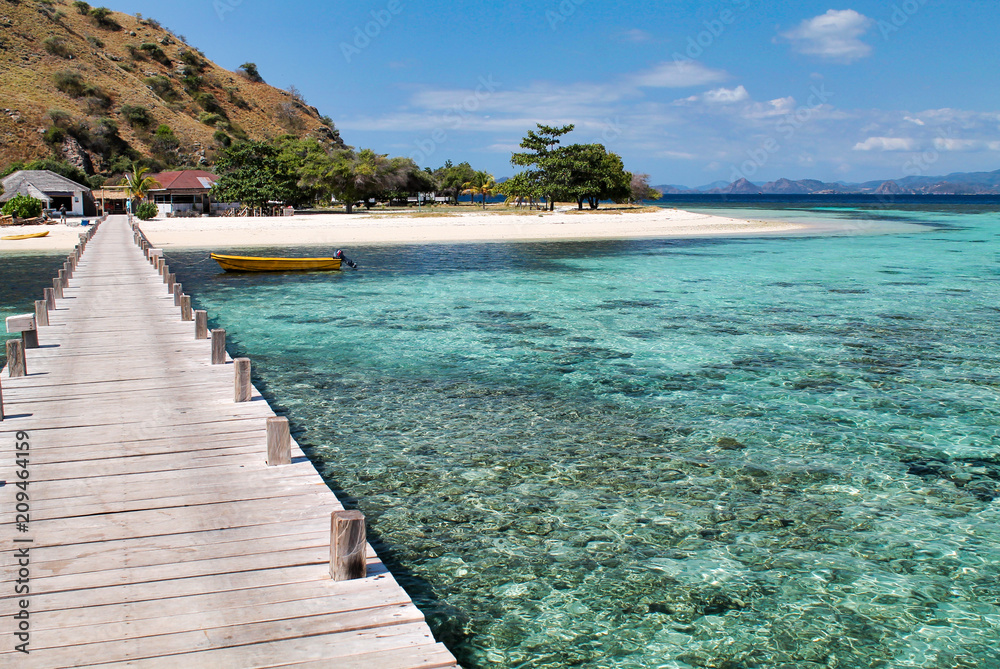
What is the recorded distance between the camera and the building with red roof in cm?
7406

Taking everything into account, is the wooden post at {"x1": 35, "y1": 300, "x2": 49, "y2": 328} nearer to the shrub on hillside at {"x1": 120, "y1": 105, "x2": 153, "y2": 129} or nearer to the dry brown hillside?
the dry brown hillside

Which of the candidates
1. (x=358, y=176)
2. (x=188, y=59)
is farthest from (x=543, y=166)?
(x=188, y=59)

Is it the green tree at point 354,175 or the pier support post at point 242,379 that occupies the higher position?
the green tree at point 354,175

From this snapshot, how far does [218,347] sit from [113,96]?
121266 mm

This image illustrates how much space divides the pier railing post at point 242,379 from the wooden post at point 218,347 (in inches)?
84.7

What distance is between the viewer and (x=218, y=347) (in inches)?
432

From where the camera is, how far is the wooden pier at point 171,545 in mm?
4203

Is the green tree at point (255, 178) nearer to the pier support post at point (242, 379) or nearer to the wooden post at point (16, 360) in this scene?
the wooden post at point (16, 360)

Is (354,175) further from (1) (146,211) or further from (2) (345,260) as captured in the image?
(2) (345,260)

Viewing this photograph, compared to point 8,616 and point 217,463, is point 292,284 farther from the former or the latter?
point 8,616

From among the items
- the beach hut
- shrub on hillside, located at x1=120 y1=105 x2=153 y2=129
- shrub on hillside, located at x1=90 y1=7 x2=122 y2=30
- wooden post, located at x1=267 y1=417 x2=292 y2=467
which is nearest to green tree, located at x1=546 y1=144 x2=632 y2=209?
the beach hut

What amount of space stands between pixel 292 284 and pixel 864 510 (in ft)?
75.7

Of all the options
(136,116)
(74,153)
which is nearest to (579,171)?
(74,153)

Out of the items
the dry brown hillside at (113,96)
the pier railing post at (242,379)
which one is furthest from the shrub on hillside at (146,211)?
the pier railing post at (242,379)
